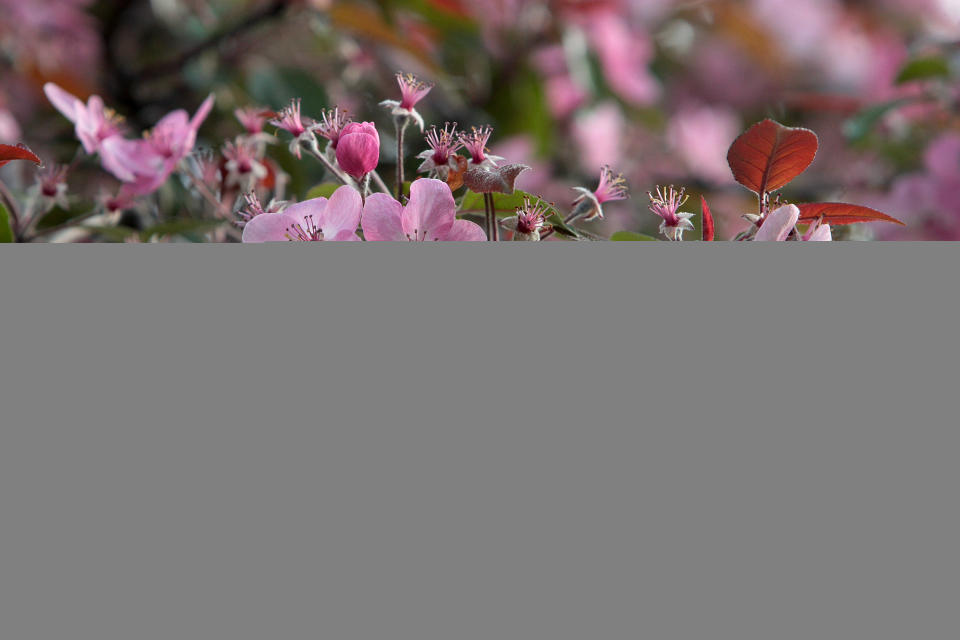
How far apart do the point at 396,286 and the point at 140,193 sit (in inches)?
14.4

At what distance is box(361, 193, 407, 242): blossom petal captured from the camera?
1.56ft

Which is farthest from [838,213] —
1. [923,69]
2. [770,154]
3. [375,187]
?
[923,69]

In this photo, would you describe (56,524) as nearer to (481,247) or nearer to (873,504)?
(481,247)

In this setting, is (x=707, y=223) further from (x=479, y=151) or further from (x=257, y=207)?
(x=257, y=207)

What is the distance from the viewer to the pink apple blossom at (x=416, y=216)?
0.47 metres

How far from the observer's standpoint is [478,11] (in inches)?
72.3

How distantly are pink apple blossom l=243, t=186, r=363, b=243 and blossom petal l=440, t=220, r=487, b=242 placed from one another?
1.8 inches

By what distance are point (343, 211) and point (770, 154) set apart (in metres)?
0.23

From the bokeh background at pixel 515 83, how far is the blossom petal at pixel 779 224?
0.52m

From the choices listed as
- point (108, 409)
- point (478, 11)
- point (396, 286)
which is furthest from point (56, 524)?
point (478, 11)

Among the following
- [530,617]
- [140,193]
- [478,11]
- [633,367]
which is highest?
[478,11]

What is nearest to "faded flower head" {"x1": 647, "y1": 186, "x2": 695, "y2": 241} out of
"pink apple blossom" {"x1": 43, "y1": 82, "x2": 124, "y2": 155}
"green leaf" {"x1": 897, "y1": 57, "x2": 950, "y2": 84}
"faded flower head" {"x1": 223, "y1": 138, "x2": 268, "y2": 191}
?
"faded flower head" {"x1": 223, "y1": 138, "x2": 268, "y2": 191}

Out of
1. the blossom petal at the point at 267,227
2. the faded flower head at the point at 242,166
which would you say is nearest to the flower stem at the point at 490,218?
the blossom petal at the point at 267,227

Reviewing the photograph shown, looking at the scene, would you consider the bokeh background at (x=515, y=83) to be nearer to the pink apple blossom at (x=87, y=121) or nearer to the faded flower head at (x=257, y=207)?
the pink apple blossom at (x=87, y=121)
